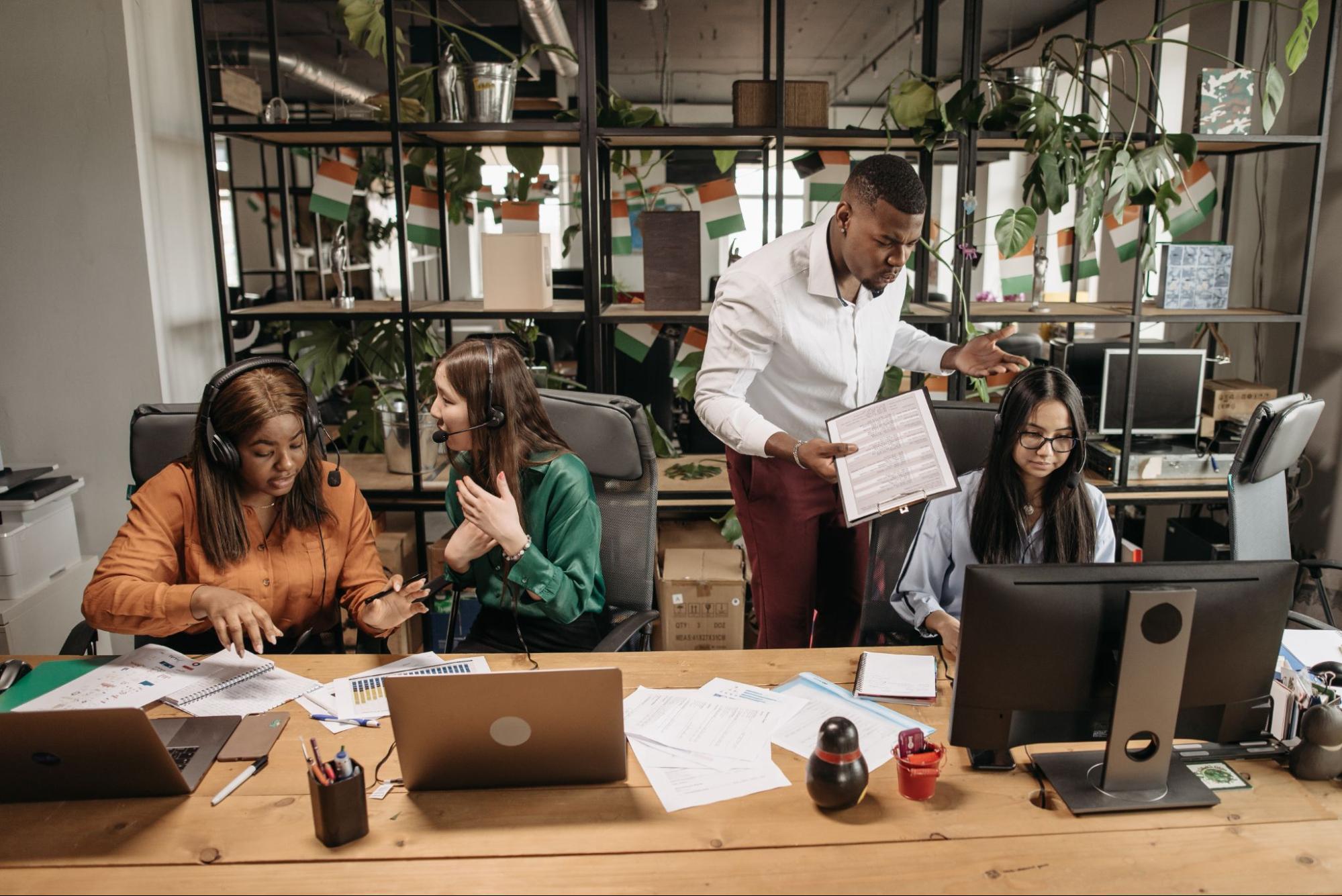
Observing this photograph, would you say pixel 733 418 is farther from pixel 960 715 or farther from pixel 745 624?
pixel 745 624

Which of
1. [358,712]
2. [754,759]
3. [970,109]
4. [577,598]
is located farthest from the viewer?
[970,109]

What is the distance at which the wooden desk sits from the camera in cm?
113

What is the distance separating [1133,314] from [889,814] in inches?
92.0

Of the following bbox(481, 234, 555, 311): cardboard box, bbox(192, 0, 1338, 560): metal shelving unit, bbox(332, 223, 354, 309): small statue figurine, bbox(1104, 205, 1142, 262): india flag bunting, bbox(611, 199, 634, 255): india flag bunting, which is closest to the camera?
bbox(192, 0, 1338, 560): metal shelving unit

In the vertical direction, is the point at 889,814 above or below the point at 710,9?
below

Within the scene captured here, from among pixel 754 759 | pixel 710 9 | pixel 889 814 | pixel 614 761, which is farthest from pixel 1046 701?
pixel 710 9

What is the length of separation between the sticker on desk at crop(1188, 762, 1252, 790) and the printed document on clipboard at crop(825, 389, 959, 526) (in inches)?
Answer: 24.1

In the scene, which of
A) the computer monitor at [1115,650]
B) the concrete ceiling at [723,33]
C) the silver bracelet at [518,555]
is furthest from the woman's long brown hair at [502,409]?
the concrete ceiling at [723,33]

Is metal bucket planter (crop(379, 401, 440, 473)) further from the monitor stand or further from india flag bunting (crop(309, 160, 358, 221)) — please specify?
the monitor stand

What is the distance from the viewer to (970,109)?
279cm

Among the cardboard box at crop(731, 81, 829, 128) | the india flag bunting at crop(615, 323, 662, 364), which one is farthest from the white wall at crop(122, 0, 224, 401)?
the cardboard box at crop(731, 81, 829, 128)

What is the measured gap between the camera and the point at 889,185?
6.60 feet

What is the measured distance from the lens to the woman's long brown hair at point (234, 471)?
1.74 metres

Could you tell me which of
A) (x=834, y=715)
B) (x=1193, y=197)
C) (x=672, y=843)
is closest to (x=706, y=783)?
(x=672, y=843)
